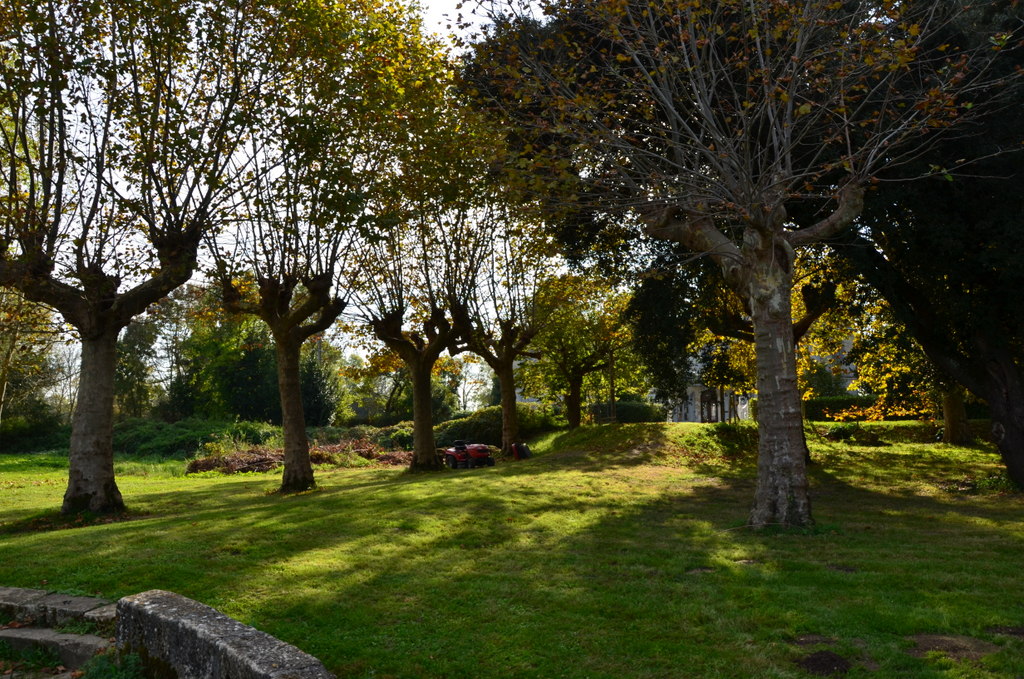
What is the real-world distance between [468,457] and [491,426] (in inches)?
401

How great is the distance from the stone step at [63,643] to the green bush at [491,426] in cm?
2772

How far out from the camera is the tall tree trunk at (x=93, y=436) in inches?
517

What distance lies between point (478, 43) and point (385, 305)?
422 inches

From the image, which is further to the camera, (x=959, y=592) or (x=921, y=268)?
(x=921, y=268)

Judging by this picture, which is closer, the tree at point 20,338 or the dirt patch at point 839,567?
the dirt patch at point 839,567

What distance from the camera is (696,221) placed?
12.0m

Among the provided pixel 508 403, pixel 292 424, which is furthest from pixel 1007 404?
pixel 292 424

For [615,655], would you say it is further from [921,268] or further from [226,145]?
[921,268]

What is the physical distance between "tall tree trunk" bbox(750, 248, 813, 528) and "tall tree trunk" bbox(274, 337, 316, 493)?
429 inches

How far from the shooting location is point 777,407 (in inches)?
426

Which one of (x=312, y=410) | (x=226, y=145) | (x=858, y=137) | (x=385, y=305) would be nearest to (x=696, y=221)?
(x=858, y=137)

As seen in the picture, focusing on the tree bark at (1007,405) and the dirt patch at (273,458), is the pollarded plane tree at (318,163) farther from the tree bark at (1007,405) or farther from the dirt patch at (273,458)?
the tree bark at (1007,405)

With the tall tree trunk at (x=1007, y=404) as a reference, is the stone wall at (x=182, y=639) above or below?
below

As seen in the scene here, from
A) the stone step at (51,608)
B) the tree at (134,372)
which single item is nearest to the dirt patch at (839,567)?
the stone step at (51,608)
